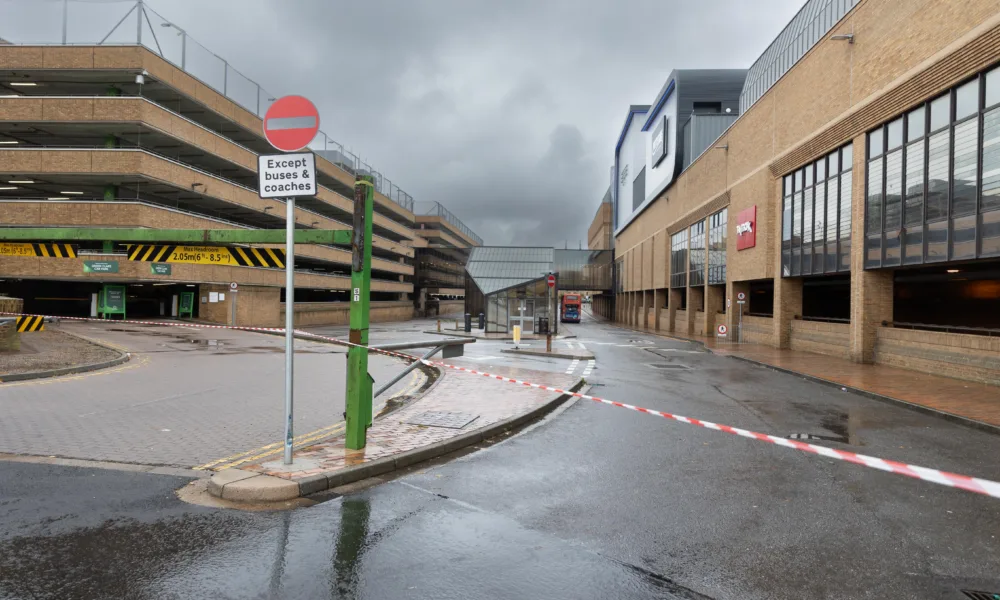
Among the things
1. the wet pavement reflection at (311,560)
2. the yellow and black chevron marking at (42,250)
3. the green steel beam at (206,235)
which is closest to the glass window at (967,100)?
the green steel beam at (206,235)

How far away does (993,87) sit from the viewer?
14.0m

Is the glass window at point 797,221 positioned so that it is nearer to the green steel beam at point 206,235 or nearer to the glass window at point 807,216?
the glass window at point 807,216

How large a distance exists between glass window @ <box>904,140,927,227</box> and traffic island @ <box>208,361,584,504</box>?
1244cm

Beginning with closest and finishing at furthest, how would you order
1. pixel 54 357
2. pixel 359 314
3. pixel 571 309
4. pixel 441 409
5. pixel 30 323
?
1. pixel 359 314
2. pixel 441 409
3. pixel 54 357
4. pixel 30 323
5. pixel 571 309

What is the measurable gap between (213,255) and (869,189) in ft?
67.8

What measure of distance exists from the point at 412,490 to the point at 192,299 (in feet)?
123

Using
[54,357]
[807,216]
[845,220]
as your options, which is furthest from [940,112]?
[54,357]

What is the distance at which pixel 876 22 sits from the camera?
725 inches

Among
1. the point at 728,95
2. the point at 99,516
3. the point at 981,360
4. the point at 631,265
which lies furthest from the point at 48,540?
the point at 631,265

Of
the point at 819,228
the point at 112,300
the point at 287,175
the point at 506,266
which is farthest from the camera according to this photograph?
the point at 506,266

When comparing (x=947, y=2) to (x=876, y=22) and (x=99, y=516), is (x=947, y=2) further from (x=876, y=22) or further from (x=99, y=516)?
(x=99, y=516)

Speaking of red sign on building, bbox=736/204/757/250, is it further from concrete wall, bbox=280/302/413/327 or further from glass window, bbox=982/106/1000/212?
concrete wall, bbox=280/302/413/327

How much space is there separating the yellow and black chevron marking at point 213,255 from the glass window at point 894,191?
18.6 metres

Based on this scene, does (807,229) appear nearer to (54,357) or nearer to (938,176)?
(938,176)
